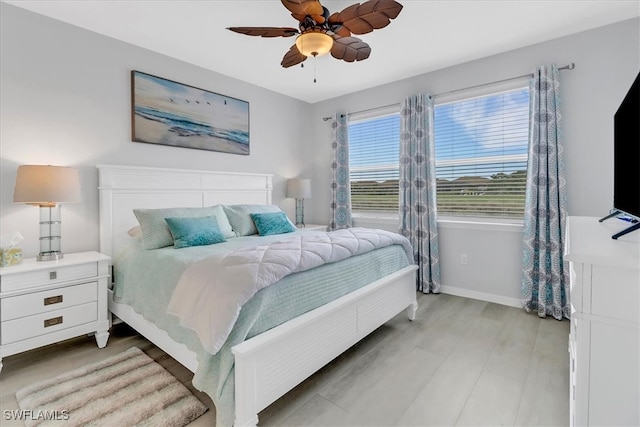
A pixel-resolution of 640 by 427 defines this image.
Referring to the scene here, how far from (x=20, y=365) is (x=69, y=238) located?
0.96 metres

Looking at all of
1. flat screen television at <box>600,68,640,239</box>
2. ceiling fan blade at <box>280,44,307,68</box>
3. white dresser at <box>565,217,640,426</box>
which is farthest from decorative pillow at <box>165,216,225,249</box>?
flat screen television at <box>600,68,640,239</box>

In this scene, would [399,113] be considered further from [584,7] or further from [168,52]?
[168,52]

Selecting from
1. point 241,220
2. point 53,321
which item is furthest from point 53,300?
point 241,220

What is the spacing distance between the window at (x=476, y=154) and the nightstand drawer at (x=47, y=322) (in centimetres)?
332

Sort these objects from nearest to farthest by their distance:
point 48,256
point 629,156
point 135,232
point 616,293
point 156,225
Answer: point 616,293 < point 629,156 < point 48,256 < point 156,225 < point 135,232

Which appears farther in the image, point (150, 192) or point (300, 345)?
point (150, 192)

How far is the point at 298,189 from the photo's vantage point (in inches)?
166

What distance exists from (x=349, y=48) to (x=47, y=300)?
2696 mm

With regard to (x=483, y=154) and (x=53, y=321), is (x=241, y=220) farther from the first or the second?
(x=483, y=154)

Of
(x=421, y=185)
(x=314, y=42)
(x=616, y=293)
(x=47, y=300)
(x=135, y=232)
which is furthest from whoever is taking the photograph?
(x=421, y=185)

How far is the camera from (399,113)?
3820 millimetres

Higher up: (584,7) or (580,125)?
(584,7)

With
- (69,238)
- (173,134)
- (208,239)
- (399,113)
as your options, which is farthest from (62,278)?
(399,113)

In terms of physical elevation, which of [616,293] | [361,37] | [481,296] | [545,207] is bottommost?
[481,296]
